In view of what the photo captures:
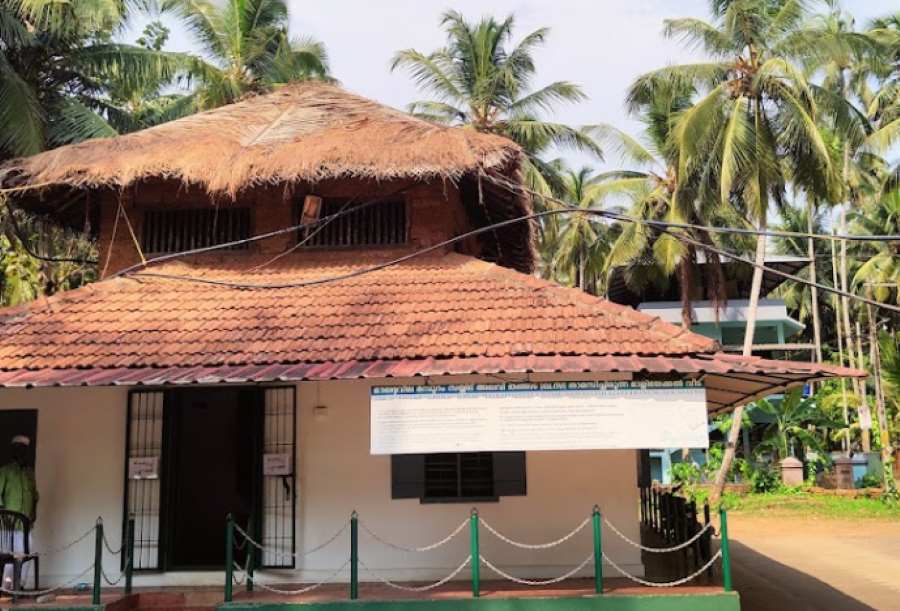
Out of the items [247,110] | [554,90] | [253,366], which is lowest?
[253,366]

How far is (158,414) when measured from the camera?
9062mm

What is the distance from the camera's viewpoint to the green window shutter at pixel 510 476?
28.9ft

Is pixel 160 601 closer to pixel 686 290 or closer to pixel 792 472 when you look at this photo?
pixel 792 472

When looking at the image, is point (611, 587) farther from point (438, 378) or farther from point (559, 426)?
point (438, 378)

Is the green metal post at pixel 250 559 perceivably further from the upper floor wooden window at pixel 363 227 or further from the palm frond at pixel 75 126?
the palm frond at pixel 75 126

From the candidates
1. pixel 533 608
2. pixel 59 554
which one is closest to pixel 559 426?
pixel 533 608

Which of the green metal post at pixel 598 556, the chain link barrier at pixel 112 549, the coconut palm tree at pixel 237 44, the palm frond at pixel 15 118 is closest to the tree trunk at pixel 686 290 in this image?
the coconut palm tree at pixel 237 44

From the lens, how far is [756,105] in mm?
19844

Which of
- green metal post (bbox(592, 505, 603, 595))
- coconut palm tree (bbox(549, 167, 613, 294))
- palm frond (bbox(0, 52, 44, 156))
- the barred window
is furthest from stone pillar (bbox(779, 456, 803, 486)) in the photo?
palm frond (bbox(0, 52, 44, 156))

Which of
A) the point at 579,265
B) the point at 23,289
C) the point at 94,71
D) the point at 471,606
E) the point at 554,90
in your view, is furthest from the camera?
the point at 579,265

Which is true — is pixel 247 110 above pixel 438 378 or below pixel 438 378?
above

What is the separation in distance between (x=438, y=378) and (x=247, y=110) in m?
5.39

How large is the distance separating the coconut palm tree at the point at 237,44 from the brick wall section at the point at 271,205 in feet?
30.6

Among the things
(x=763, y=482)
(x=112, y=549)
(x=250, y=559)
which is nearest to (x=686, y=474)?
(x=763, y=482)
